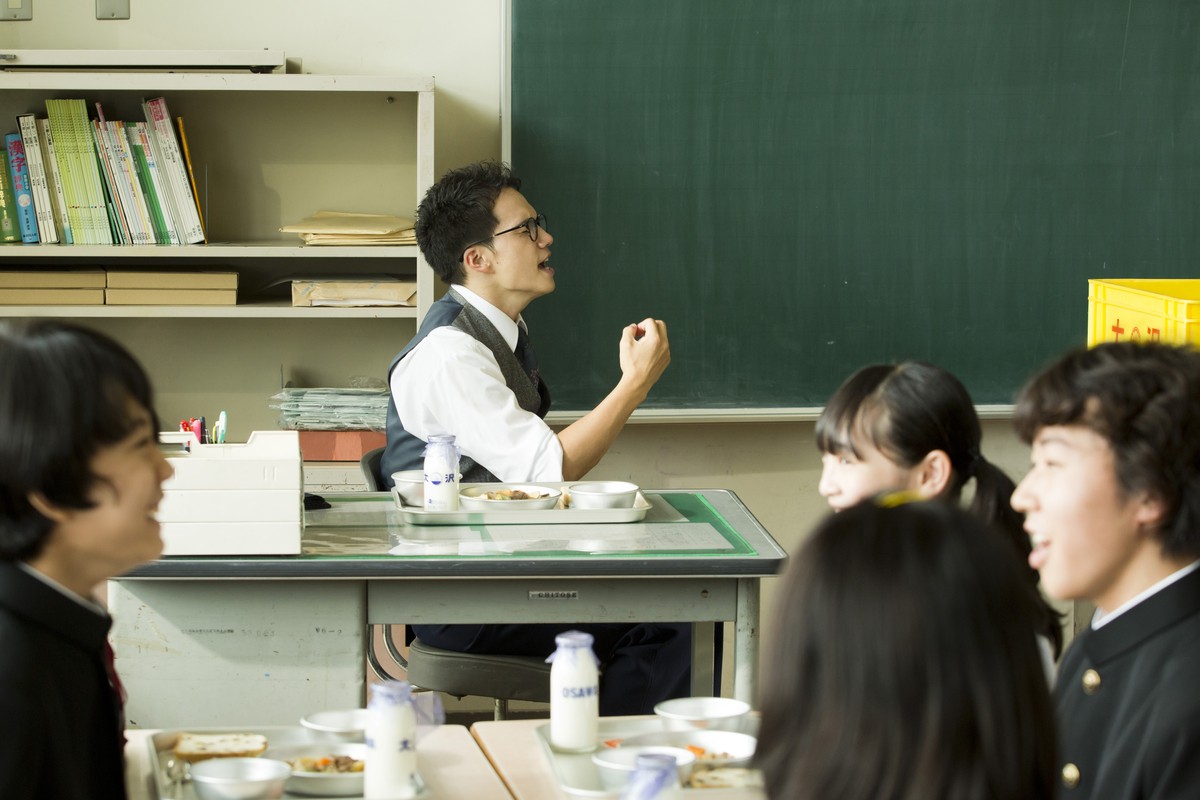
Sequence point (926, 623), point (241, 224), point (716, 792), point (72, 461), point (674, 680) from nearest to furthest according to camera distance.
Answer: point (926, 623)
point (72, 461)
point (716, 792)
point (674, 680)
point (241, 224)

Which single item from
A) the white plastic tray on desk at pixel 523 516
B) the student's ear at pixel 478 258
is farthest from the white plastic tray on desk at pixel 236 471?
the student's ear at pixel 478 258

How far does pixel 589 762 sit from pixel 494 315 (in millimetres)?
1621

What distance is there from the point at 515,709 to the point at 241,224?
1.51 meters

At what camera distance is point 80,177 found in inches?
131

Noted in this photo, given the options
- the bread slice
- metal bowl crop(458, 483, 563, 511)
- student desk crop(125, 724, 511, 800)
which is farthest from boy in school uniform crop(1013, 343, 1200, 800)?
metal bowl crop(458, 483, 563, 511)

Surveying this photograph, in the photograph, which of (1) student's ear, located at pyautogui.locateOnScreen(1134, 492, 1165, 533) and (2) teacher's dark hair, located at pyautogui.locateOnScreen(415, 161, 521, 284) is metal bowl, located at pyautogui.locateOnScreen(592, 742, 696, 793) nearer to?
(1) student's ear, located at pyautogui.locateOnScreen(1134, 492, 1165, 533)

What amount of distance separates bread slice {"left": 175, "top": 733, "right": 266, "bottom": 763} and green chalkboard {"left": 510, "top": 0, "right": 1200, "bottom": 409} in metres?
2.16

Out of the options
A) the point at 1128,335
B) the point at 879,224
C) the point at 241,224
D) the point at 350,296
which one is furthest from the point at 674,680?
the point at 241,224

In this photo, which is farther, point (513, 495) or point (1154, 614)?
point (513, 495)

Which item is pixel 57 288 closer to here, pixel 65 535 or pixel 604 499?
pixel 604 499

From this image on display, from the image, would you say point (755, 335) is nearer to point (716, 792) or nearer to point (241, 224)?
point (241, 224)

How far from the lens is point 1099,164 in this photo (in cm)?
370

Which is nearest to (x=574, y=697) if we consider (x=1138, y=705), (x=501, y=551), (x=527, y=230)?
(x=1138, y=705)

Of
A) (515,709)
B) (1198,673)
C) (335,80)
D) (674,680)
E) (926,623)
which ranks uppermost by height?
(335,80)
